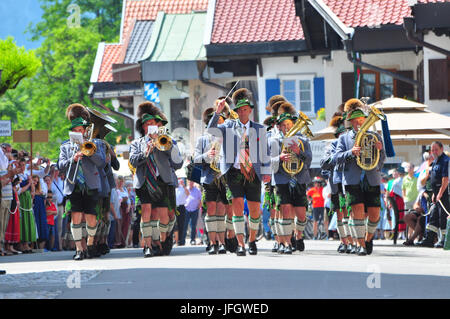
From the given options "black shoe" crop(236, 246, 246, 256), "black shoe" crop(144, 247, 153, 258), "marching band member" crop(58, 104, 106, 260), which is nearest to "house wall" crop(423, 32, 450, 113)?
"marching band member" crop(58, 104, 106, 260)

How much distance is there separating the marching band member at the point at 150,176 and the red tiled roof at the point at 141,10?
37.9m

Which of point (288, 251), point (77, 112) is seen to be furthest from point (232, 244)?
point (77, 112)

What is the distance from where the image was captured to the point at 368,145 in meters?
16.7

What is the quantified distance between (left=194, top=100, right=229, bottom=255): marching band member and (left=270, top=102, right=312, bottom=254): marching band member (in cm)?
82

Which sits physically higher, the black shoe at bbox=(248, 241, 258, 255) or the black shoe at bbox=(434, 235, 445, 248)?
the black shoe at bbox=(248, 241, 258, 255)

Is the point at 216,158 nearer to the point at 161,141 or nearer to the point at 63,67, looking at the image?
the point at 161,141

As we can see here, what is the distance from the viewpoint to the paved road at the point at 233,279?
9984 mm

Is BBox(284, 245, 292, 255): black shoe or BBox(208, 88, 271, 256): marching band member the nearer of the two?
BBox(208, 88, 271, 256): marching band member

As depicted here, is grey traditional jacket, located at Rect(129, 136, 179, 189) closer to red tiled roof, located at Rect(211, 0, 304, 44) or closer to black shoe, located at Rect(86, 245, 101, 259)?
black shoe, located at Rect(86, 245, 101, 259)

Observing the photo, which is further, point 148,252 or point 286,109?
point 286,109

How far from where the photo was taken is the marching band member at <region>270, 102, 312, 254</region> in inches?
676

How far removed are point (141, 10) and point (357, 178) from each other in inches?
1673
